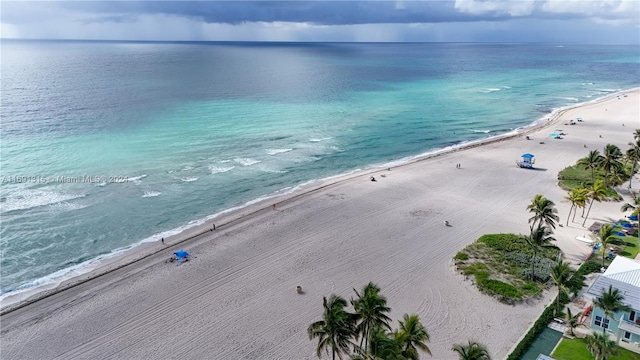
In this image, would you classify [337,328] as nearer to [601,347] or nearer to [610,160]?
[601,347]

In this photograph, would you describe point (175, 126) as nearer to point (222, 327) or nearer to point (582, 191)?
point (222, 327)

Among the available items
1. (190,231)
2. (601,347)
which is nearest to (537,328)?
(601,347)

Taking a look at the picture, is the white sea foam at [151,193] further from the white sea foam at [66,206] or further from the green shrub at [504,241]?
the green shrub at [504,241]

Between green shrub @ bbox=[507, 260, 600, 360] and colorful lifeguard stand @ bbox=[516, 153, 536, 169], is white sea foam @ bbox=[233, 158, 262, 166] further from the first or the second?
green shrub @ bbox=[507, 260, 600, 360]

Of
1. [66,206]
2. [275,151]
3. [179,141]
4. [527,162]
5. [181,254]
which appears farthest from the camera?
[179,141]

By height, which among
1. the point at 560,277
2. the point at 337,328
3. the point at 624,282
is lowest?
the point at 560,277

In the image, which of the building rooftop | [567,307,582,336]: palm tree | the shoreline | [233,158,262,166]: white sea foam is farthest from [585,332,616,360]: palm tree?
[233,158,262,166]: white sea foam

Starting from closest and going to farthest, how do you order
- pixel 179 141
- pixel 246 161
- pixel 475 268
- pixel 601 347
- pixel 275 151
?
1. pixel 601 347
2. pixel 475 268
3. pixel 246 161
4. pixel 275 151
5. pixel 179 141

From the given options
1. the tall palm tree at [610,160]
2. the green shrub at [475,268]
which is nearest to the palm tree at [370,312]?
the green shrub at [475,268]
